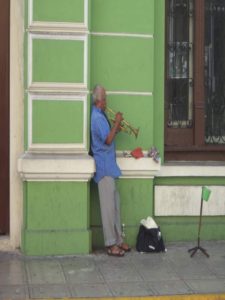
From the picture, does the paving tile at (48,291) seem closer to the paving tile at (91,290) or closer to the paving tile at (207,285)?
the paving tile at (91,290)

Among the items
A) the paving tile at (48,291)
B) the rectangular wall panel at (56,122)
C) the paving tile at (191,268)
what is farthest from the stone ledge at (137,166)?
the paving tile at (48,291)

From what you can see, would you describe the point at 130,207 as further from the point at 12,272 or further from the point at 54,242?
the point at 12,272

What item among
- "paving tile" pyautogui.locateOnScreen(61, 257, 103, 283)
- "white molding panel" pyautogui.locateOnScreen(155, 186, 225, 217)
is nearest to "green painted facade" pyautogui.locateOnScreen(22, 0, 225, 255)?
"paving tile" pyautogui.locateOnScreen(61, 257, 103, 283)

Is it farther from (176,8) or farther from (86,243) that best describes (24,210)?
(176,8)

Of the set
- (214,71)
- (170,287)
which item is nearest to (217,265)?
(170,287)

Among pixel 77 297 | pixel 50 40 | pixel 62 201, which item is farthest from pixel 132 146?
pixel 77 297

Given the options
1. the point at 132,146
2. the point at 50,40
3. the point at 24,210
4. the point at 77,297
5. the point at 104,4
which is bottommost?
the point at 77,297

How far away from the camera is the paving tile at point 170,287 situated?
6169mm

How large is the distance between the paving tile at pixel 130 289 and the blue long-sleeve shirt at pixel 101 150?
1.49 metres

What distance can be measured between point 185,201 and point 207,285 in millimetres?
1807

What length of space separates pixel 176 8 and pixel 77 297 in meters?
4.14

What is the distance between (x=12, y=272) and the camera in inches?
267

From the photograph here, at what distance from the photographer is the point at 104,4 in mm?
7688

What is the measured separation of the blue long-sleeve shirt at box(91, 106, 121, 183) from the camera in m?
7.39
